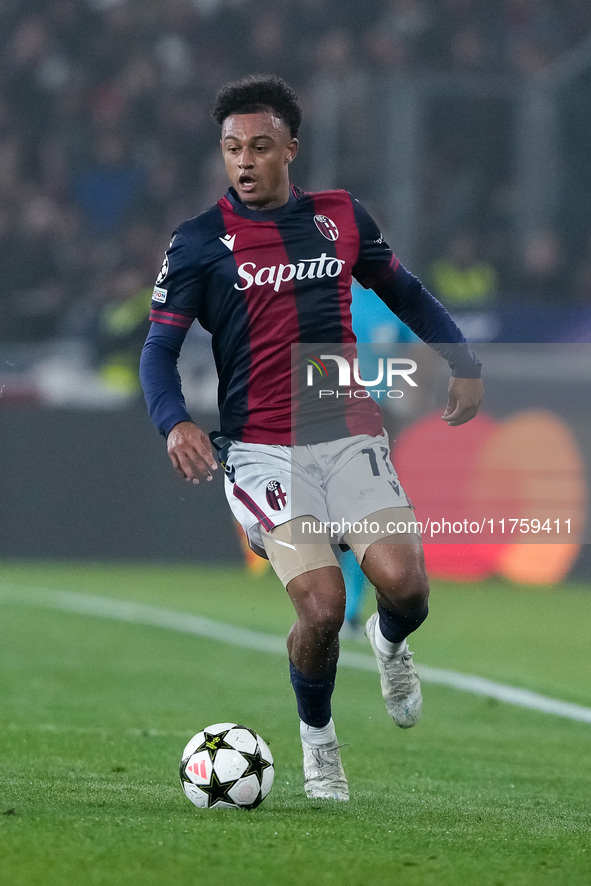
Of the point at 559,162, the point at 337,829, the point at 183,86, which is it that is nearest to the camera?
the point at 337,829

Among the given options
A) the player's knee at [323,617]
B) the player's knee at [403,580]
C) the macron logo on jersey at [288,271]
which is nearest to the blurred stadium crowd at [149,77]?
the macron logo on jersey at [288,271]

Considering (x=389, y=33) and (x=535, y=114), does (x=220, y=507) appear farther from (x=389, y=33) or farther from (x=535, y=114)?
(x=389, y=33)

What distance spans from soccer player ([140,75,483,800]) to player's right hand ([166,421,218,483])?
1.8 inches

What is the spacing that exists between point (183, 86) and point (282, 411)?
438 inches

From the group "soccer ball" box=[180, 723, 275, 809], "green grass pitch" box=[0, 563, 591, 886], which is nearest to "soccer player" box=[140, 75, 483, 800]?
"soccer ball" box=[180, 723, 275, 809]

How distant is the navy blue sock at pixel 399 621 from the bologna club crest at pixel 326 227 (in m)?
1.12

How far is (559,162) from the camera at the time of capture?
39.8ft

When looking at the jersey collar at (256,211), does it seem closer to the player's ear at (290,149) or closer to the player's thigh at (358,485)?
the player's ear at (290,149)

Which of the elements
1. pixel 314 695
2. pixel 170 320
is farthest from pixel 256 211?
pixel 314 695

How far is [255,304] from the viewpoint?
4051mm

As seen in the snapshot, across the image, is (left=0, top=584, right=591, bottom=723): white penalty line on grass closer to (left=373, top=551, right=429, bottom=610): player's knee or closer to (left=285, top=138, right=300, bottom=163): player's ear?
(left=373, top=551, right=429, bottom=610): player's knee

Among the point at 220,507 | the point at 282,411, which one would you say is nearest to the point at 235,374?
the point at 282,411

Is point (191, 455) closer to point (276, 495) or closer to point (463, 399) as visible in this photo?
point (276, 495)

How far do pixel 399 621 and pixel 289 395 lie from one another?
75 cm
